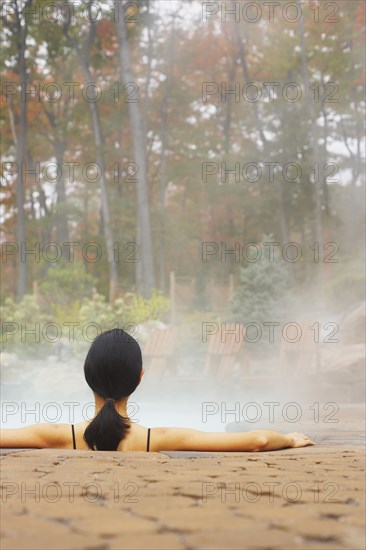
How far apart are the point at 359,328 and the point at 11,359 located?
253 inches

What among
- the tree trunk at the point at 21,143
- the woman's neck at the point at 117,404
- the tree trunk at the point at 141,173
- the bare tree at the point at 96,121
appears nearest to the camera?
the woman's neck at the point at 117,404

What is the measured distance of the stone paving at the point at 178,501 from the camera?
152 cm

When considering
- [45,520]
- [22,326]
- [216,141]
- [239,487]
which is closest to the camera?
[45,520]

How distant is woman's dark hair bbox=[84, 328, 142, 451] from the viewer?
246 cm

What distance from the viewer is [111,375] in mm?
2521

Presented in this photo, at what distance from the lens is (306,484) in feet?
7.04

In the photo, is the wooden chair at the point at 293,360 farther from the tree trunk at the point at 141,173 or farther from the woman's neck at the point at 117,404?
the woman's neck at the point at 117,404

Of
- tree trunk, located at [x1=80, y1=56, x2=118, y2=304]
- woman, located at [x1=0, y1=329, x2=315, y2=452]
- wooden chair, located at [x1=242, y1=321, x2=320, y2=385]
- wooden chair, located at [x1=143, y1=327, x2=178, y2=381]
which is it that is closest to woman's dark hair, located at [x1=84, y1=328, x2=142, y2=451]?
woman, located at [x1=0, y1=329, x2=315, y2=452]

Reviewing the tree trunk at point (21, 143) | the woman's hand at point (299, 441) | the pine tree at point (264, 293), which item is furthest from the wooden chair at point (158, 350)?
the woman's hand at point (299, 441)

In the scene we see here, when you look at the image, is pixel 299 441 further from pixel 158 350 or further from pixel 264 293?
pixel 264 293

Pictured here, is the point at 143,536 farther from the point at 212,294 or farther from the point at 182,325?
the point at 212,294

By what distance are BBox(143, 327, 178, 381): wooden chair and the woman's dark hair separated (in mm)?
9847

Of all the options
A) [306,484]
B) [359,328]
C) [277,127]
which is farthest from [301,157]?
[306,484]

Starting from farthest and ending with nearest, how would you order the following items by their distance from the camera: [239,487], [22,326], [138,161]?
[138,161]
[22,326]
[239,487]
